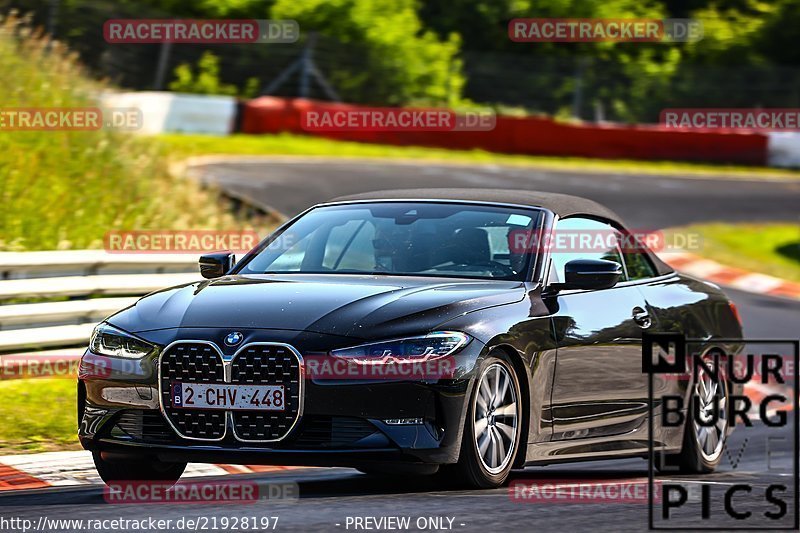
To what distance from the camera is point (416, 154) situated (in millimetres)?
31875

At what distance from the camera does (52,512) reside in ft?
20.1

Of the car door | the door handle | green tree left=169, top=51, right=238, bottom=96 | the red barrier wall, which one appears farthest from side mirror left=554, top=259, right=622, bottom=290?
green tree left=169, top=51, right=238, bottom=96

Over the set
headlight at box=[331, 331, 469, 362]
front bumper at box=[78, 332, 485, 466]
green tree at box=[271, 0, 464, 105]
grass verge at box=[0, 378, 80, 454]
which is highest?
green tree at box=[271, 0, 464, 105]

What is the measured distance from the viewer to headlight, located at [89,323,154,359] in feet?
22.5

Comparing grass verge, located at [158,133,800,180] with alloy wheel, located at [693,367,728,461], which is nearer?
alloy wheel, located at [693,367,728,461]

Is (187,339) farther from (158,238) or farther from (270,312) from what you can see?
(158,238)

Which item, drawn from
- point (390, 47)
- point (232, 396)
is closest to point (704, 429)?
point (232, 396)

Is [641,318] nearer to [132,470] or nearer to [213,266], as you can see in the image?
[213,266]

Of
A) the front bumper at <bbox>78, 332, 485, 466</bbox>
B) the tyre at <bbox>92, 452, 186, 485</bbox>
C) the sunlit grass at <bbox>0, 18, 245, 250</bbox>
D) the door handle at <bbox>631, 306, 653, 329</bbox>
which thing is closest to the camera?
the front bumper at <bbox>78, 332, 485, 466</bbox>

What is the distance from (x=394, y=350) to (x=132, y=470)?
1.50m

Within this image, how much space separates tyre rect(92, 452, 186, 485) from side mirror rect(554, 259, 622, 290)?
2.16 meters

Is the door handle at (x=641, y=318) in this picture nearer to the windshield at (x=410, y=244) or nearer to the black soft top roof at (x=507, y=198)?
the black soft top roof at (x=507, y=198)

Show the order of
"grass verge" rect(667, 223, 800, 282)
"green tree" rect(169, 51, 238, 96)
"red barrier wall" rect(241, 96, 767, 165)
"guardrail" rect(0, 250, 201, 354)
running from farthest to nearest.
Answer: "green tree" rect(169, 51, 238, 96) → "red barrier wall" rect(241, 96, 767, 165) → "grass verge" rect(667, 223, 800, 282) → "guardrail" rect(0, 250, 201, 354)

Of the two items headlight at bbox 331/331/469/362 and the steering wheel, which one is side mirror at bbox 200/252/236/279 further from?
headlight at bbox 331/331/469/362
